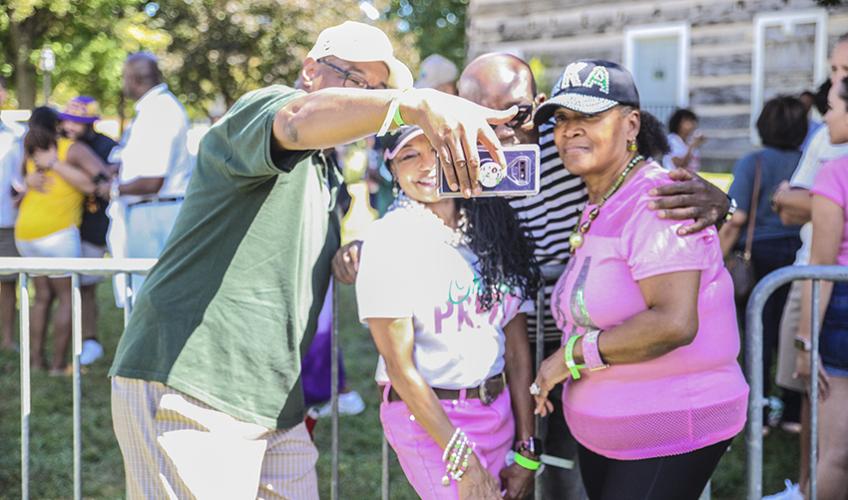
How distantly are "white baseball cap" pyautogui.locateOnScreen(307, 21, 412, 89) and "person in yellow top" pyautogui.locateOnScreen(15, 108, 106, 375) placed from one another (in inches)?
196

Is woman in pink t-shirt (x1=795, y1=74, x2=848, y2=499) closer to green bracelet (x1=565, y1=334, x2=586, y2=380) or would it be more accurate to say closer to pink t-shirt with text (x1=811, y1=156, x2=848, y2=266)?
pink t-shirt with text (x1=811, y1=156, x2=848, y2=266)

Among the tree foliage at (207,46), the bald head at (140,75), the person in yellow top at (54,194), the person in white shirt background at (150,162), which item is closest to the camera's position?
the person in white shirt background at (150,162)

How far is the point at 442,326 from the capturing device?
2.53 m

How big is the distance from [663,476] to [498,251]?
81 centimetres

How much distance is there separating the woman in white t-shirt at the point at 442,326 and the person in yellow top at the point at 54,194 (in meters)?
4.98

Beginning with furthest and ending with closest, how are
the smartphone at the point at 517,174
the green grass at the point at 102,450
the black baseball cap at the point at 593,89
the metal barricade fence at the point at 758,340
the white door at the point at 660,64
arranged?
the white door at the point at 660,64, the green grass at the point at 102,450, the metal barricade fence at the point at 758,340, the black baseball cap at the point at 593,89, the smartphone at the point at 517,174

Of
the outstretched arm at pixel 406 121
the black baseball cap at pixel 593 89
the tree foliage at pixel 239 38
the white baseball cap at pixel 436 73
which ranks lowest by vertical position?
the outstretched arm at pixel 406 121

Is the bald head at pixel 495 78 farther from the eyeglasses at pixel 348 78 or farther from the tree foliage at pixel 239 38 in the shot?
the tree foliage at pixel 239 38

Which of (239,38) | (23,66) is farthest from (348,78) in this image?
(239,38)

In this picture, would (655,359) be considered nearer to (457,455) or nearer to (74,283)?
(457,455)

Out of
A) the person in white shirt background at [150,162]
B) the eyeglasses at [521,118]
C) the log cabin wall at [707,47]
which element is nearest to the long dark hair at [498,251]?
the eyeglasses at [521,118]

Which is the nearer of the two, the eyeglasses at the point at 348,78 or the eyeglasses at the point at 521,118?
the eyeglasses at the point at 348,78

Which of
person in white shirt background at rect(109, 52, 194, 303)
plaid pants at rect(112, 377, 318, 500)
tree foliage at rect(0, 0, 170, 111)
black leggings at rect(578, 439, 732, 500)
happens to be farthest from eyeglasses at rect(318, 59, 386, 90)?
tree foliage at rect(0, 0, 170, 111)

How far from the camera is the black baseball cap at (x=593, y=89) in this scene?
2459mm
